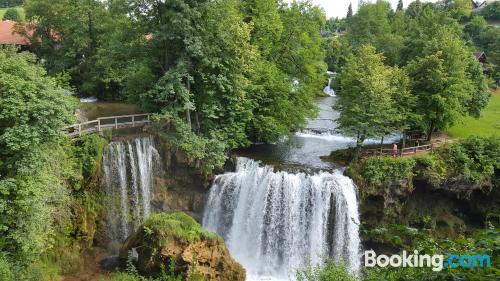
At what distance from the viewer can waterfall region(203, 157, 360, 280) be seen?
22.6m

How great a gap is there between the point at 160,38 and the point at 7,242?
12.2 metres

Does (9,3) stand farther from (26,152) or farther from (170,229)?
(170,229)

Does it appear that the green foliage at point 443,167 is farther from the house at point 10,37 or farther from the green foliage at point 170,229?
the house at point 10,37

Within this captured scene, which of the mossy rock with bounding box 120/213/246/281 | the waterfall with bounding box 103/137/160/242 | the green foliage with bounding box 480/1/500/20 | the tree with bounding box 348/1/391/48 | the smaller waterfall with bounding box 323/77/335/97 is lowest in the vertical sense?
the mossy rock with bounding box 120/213/246/281

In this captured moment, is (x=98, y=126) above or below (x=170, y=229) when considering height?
above

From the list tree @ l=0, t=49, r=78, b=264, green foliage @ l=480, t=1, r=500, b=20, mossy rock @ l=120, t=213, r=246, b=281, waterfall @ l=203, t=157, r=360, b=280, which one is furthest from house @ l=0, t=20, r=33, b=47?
A: green foliage @ l=480, t=1, r=500, b=20

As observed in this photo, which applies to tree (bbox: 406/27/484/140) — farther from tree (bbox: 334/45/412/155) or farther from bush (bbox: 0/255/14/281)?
bush (bbox: 0/255/14/281)

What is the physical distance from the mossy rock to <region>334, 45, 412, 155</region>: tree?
10.5 metres

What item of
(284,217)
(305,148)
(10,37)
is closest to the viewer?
(284,217)

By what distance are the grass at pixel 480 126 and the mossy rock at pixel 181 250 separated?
744 inches

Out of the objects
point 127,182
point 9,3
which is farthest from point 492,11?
point 9,3

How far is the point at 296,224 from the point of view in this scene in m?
22.8

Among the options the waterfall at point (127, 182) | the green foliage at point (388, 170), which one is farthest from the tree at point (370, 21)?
the waterfall at point (127, 182)

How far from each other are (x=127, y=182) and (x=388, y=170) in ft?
45.9
